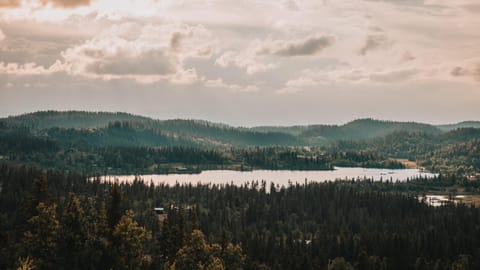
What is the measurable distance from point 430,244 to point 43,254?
441 ft

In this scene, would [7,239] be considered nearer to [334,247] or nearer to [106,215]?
[106,215]

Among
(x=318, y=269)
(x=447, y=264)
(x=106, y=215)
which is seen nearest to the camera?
(x=106, y=215)

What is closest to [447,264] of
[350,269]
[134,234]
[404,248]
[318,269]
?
[404,248]

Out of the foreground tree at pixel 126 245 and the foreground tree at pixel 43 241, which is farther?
the foreground tree at pixel 126 245

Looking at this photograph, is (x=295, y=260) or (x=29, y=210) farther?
(x=295, y=260)

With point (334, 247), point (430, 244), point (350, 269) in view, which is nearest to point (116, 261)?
point (350, 269)

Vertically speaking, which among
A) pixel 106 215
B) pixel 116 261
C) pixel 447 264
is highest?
pixel 106 215

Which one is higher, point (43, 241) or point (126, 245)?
point (43, 241)

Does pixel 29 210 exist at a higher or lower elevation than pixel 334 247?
higher

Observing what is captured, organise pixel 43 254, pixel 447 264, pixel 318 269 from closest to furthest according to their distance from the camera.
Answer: pixel 43 254
pixel 318 269
pixel 447 264

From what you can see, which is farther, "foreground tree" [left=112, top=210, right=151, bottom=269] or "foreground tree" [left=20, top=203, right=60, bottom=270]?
"foreground tree" [left=112, top=210, right=151, bottom=269]

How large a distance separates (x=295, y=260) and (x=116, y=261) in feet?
197

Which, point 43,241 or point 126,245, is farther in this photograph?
point 126,245

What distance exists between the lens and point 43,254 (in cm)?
10538
